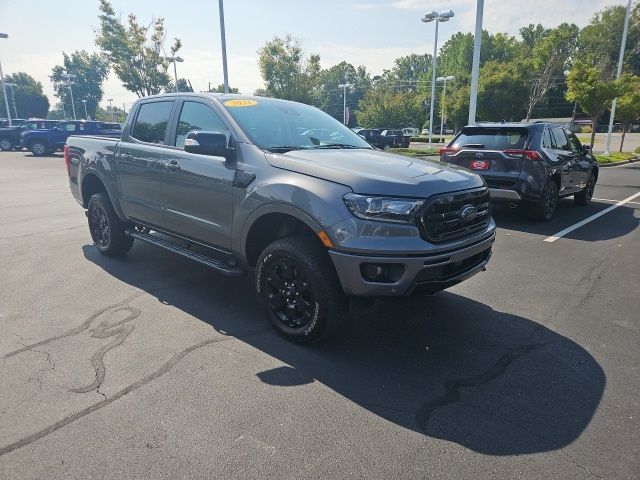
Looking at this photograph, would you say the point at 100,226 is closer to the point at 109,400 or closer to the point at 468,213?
the point at 109,400

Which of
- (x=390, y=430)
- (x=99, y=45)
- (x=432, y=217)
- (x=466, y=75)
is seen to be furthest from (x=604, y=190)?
(x=466, y=75)

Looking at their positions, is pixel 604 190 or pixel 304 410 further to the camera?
pixel 604 190

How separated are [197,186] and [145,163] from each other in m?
1.01

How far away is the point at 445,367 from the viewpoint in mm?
3166

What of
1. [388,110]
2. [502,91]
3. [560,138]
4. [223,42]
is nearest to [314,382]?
[560,138]

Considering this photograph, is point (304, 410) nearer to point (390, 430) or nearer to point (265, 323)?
point (390, 430)

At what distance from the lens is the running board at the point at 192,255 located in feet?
12.7

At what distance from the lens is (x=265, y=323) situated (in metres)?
3.87

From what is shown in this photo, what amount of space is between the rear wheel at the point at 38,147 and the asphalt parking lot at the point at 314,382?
72.2ft

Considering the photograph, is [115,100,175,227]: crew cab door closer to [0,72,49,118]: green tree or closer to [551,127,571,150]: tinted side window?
[551,127,571,150]: tinted side window

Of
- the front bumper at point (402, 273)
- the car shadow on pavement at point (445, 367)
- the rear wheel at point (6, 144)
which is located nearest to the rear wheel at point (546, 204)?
the car shadow on pavement at point (445, 367)

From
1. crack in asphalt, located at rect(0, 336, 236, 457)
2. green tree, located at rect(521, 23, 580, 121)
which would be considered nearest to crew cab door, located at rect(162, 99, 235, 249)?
crack in asphalt, located at rect(0, 336, 236, 457)

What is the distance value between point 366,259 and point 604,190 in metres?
12.4

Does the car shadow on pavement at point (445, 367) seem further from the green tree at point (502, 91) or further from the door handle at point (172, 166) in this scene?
the green tree at point (502, 91)
